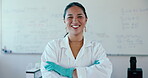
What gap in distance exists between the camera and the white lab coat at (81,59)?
3.82ft

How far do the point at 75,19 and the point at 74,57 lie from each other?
0.94 ft

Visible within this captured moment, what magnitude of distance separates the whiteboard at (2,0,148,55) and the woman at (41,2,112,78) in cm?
124

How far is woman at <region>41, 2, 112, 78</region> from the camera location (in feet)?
3.81

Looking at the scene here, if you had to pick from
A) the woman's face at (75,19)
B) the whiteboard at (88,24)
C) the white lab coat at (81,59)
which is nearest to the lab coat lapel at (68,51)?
the white lab coat at (81,59)

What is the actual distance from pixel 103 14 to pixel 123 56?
69cm

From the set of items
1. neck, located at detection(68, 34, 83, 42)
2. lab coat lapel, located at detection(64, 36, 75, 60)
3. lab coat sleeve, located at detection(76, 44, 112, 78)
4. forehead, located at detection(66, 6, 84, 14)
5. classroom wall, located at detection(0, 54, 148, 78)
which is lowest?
classroom wall, located at detection(0, 54, 148, 78)

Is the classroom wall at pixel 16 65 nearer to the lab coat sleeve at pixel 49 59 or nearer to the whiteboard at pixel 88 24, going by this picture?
the whiteboard at pixel 88 24

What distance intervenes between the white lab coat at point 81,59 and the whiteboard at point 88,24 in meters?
1.24

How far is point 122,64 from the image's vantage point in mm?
2494

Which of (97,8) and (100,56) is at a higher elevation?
(97,8)

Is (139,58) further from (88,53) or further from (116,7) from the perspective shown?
(88,53)

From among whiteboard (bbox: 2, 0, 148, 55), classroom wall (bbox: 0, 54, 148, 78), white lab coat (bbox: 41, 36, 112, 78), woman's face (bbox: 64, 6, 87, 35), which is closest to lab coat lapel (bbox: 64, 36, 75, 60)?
white lab coat (bbox: 41, 36, 112, 78)

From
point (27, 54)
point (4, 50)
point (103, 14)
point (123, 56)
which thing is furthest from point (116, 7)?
point (4, 50)

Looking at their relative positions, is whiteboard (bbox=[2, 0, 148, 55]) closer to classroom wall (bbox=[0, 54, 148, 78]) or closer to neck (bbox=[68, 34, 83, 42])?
classroom wall (bbox=[0, 54, 148, 78])
